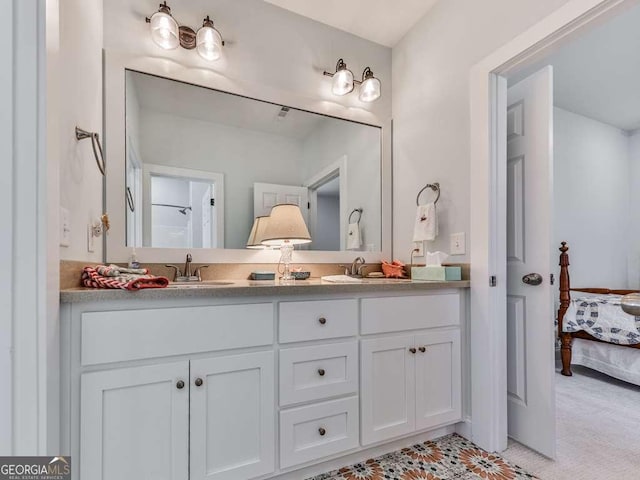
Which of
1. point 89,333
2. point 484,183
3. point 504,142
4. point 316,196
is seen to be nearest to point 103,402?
point 89,333

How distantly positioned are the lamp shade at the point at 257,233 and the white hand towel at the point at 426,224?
3.03 ft

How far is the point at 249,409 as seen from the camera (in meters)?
1.28

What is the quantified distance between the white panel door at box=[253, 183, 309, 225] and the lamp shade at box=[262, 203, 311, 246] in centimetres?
4

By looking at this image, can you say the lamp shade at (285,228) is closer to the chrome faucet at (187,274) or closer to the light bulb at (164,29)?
the chrome faucet at (187,274)

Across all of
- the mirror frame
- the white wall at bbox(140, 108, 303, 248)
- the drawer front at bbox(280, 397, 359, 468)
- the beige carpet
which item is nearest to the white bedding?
the beige carpet

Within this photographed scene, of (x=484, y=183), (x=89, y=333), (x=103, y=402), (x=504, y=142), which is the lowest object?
(x=103, y=402)

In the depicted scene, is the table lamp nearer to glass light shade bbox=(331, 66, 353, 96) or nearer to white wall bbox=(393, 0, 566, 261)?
white wall bbox=(393, 0, 566, 261)

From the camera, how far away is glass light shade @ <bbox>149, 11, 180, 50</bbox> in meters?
1.69

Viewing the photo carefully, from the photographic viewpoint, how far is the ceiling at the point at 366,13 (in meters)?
2.04

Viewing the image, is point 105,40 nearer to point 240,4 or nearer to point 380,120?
point 240,4

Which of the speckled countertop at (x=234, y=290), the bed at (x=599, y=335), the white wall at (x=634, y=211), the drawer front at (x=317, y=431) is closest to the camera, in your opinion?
the speckled countertop at (x=234, y=290)

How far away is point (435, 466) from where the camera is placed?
1.51 m

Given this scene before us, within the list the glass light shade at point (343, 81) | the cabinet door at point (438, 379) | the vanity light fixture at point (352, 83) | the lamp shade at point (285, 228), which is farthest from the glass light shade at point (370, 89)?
the cabinet door at point (438, 379)

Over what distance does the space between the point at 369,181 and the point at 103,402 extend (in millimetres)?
1905
